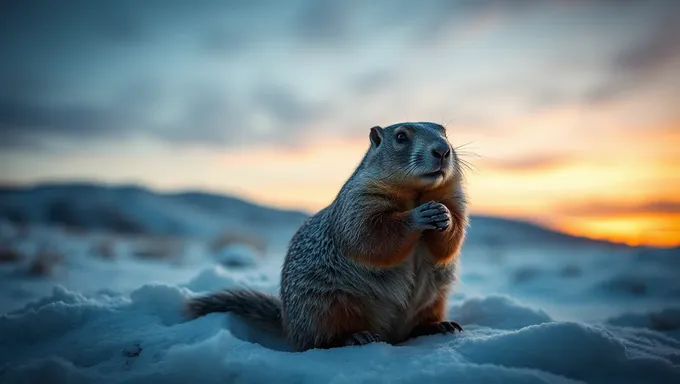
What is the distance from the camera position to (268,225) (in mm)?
33000

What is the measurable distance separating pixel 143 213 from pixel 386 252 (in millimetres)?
27589

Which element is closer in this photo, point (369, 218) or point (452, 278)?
point (369, 218)

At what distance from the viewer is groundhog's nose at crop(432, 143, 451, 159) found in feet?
10.8

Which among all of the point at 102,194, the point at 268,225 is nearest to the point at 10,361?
the point at 268,225

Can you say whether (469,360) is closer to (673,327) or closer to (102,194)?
(673,327)

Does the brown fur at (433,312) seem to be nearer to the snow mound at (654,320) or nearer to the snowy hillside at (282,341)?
the snowy hillside at (282,341)

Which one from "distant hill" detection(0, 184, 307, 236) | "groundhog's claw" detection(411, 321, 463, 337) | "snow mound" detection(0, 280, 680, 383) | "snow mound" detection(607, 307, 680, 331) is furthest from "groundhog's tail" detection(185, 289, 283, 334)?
"distant hill" detection(0, 184, 307, 236)

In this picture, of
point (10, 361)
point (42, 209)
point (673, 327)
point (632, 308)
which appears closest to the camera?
point (10, 361)

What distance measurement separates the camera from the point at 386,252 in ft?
10.6

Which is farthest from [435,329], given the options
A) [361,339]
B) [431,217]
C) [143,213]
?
[143,213]

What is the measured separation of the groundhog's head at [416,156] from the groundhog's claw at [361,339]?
44.2 inches

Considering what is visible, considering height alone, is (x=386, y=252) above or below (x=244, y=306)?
above

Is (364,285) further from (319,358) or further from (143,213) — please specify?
(143,213)

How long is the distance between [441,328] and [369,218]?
46.1 inches
